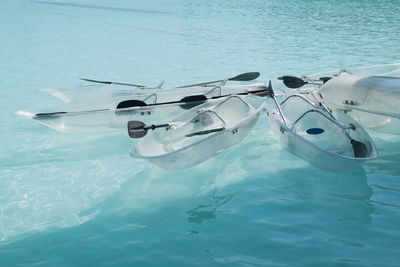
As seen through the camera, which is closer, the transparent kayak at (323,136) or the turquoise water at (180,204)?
the turquoise water at (180,204)

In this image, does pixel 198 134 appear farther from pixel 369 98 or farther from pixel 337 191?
pixel 369 98

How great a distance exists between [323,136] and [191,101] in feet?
5.36

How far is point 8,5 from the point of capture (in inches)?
938

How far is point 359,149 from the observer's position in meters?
4.36

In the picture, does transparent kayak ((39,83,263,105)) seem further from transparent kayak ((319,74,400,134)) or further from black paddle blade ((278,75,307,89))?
transparent kayak ((319,74,400,134))

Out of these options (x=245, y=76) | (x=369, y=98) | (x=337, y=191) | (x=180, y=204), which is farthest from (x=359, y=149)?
(x=245, y=76)

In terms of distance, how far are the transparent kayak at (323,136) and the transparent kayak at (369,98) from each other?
0.27 m

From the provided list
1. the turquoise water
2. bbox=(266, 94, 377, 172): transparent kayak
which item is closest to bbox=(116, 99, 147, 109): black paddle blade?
the turquoise water

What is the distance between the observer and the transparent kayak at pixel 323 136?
13.8 feet

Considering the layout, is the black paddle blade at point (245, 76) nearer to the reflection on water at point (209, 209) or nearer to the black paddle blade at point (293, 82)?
the black paddle blade at point (293, 82)

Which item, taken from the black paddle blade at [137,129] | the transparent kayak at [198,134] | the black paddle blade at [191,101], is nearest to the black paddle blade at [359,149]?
the transparent kayak at [198,134]

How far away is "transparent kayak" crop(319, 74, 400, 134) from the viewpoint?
15.8ft

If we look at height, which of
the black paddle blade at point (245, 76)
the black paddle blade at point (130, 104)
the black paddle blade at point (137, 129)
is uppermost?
the black paddle blade at point (245, 76)

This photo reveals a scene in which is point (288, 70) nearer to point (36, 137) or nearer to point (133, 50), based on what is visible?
point (133, 50)
